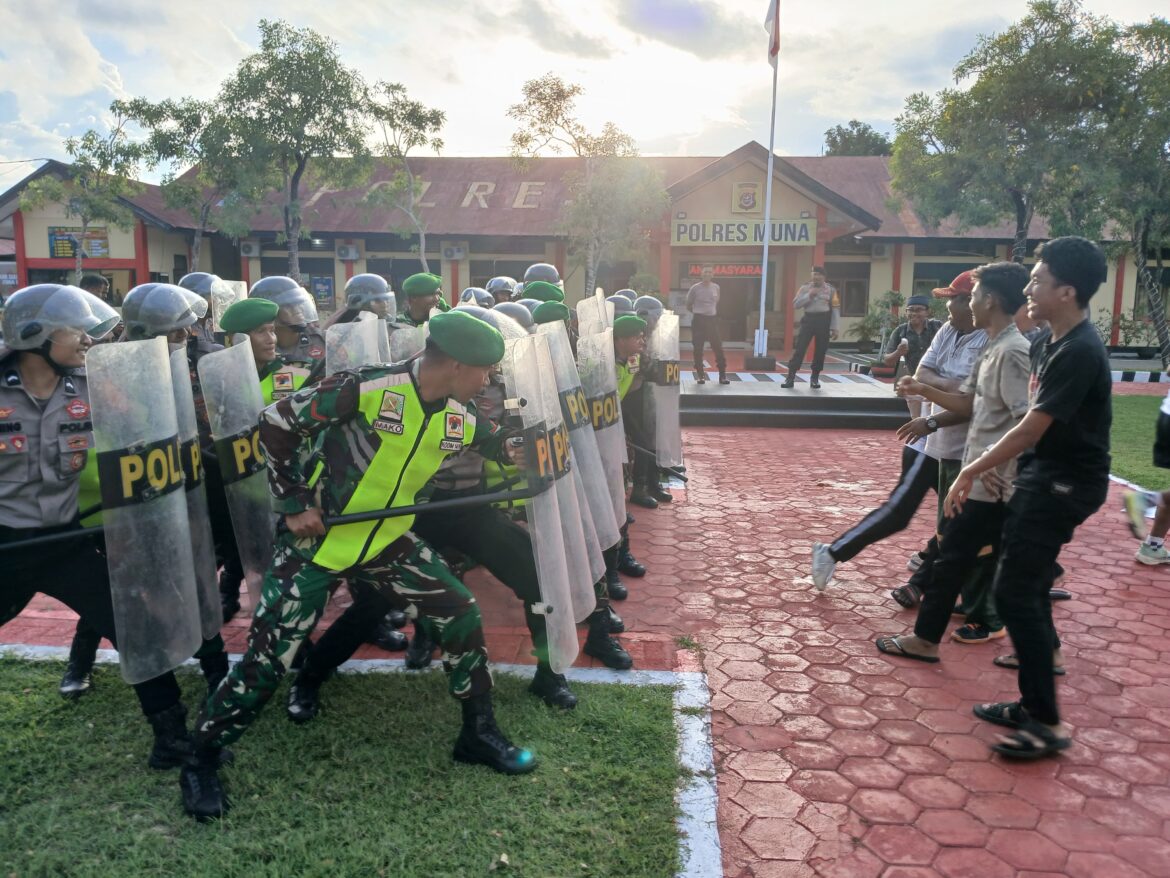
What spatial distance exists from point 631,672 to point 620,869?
4.70 feet

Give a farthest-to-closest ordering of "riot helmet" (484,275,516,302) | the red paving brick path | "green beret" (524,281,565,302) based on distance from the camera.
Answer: "riot helmet" (484,275,516,302) → "green beret" (524,281,565,302) → the red paving brick path

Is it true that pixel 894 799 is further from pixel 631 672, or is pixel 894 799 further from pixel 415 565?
pixel 415 565

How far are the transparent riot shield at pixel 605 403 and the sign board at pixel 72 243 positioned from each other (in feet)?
81.7

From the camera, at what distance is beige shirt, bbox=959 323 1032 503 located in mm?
3986

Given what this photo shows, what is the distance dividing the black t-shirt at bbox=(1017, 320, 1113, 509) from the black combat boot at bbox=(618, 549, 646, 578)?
2734 millimetres

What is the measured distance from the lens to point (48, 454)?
3078 millimetres

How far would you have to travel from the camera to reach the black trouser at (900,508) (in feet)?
16.4

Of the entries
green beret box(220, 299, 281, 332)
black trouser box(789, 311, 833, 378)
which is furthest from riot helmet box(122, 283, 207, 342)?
black trouser box(789, 311, 833, 378)

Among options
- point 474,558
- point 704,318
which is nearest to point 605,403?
point 474,558

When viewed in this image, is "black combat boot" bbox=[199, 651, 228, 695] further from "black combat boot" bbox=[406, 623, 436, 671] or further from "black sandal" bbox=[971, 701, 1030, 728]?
"black sandal" bbox=[971, 701, 1030, 728]

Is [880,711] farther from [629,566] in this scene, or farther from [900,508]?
[629,566]

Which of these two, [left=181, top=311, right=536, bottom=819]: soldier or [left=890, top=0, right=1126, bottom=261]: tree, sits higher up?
[left=890, top=0, right=1126, bottom=261]: tree

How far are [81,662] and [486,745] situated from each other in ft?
6.65

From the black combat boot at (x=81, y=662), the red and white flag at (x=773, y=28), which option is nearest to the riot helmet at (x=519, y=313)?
the black combat boot at (x=81, y=662)
